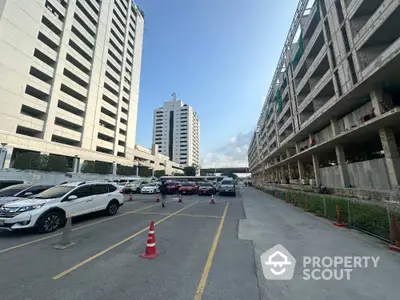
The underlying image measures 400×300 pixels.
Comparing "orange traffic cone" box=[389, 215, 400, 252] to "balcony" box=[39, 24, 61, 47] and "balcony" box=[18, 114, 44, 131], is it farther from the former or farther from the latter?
"balcony" box=[39, 24, 61, 47]

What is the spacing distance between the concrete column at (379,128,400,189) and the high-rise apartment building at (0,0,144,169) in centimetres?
3949

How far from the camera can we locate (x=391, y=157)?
462 inches

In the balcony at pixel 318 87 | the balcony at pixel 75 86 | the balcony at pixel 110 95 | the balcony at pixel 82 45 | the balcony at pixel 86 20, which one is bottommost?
the balcony at pixel 318 87

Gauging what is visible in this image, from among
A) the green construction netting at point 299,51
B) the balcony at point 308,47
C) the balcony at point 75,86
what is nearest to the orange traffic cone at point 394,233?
the balcony at point 308,47

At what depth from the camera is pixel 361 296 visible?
3277mm

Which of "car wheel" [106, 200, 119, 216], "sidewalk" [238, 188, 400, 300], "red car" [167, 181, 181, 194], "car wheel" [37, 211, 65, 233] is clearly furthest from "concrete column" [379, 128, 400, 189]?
"red car" [167, 181, 181, 194]

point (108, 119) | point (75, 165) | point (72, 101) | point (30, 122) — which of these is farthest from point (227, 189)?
point (108, 119)

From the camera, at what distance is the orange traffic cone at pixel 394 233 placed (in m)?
5.42

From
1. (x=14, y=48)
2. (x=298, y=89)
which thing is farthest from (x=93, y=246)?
(x=14, y=48)

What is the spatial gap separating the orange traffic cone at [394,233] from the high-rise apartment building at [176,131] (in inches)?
4811

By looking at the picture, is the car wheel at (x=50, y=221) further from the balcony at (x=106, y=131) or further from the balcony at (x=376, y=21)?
the balcony at (x=106, y=131)

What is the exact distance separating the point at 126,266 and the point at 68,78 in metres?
42.0

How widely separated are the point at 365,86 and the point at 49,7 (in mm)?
47298

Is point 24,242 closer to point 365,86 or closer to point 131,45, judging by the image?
point 365,86
